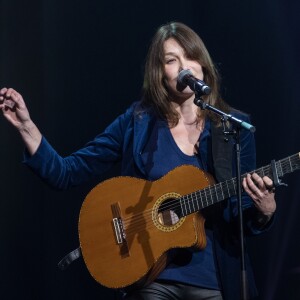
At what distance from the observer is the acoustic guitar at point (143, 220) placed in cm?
259

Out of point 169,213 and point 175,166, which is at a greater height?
point 175,166

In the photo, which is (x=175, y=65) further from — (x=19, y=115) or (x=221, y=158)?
(x=19, y=115)

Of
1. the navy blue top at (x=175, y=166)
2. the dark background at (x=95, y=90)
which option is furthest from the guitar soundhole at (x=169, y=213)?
the dark background at (x=95, y=90)

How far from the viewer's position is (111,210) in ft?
9.27

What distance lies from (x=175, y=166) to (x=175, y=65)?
0.47 m

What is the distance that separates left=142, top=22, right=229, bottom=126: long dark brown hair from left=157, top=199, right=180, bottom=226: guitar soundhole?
38 cm

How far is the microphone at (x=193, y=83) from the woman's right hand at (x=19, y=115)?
64 cm

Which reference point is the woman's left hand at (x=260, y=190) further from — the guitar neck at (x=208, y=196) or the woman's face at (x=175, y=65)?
the woman's face at (x=175, y=65)

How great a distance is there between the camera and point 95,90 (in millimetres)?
3881

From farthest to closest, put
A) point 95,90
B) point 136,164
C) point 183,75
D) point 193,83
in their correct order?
point 95,90
point 136,164
point 183,75
point 193,83

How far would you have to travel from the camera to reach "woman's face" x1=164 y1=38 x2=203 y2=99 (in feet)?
9.34

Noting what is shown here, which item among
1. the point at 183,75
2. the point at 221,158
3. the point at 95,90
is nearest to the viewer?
the point at 183,75

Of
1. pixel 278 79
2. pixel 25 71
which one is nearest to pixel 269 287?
pixel 278 79

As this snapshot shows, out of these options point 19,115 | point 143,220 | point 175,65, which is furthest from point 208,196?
point 19,115
